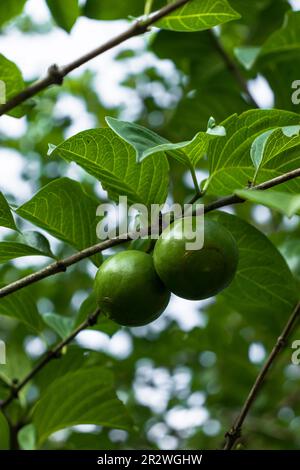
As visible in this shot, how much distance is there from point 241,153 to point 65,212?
37 centimetres

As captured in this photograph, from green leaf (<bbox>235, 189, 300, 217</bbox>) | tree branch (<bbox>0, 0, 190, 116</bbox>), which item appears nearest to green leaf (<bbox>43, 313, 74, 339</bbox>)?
tree branch (<bbox>0, 0, 190, 116</bbox>)

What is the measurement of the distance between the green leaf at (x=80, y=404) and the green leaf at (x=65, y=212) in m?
0.45

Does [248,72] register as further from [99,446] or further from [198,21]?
[99,446]

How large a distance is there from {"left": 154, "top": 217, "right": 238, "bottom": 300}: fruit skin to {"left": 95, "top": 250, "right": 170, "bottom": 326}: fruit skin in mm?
34

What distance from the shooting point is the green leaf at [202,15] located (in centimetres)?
130

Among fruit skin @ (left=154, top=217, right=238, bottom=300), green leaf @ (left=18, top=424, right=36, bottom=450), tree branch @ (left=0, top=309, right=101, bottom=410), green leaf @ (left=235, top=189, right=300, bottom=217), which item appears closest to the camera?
green leaf @ (left=235, top=189, right=300, bottom=217)

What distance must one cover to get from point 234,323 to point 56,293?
83cm

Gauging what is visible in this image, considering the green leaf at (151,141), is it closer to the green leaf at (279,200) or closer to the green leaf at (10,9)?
the green leaf at (279,200)

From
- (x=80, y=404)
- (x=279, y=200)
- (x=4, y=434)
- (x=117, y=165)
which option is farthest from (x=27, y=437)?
(x=279, y=200)

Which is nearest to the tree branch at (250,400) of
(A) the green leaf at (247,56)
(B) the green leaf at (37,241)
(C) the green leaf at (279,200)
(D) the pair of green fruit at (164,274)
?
(D) the pair of green fruit at (164,274)

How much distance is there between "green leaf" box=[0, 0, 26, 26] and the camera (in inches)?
66.1

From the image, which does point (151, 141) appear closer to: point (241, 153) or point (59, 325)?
point (241, 153)

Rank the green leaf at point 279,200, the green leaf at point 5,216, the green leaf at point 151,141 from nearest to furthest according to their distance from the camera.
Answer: the green leaf at point 279,200
the green leaf at point 151,141
the green leaf at point 5,216

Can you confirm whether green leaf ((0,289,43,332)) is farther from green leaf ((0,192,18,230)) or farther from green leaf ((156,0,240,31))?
green leaf ((156,0,240,31))
